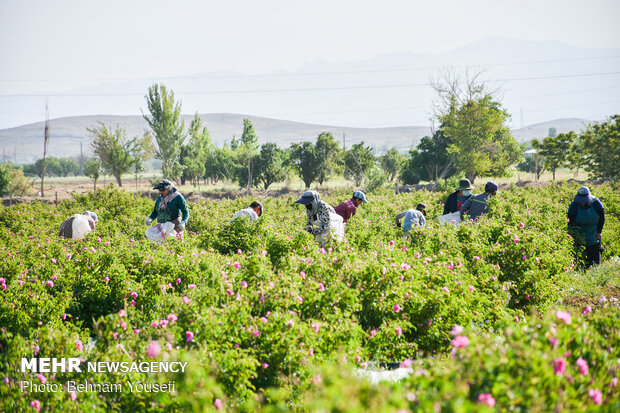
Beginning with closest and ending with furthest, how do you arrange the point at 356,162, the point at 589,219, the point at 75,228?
1. the point at 589,219
2. the point at 75,228
3. the point at 356,162

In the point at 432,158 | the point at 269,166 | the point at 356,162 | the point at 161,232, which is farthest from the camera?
the point at 356,162

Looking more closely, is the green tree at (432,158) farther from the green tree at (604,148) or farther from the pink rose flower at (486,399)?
the pink rose flower at (486,399)

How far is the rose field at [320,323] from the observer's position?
2.26 m

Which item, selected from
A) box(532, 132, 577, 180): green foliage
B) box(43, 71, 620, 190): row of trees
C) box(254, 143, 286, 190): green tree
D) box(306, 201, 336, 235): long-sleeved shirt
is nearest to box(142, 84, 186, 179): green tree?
box(43, 71, 620, 190): row of trees

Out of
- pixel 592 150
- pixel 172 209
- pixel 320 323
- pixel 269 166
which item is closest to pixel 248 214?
pixel 172 209

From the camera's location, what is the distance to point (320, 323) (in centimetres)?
371

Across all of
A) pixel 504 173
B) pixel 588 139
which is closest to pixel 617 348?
pixel 588 139

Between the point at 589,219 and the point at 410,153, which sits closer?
the point at 589,219

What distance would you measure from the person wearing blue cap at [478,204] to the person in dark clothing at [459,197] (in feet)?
1.05

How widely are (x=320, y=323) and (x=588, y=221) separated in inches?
216

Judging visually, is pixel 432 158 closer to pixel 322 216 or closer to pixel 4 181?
pixel 4 181

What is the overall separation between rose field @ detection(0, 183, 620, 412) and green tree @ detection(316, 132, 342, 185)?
36.4 m

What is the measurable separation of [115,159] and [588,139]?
4247cm

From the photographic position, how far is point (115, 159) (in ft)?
157
